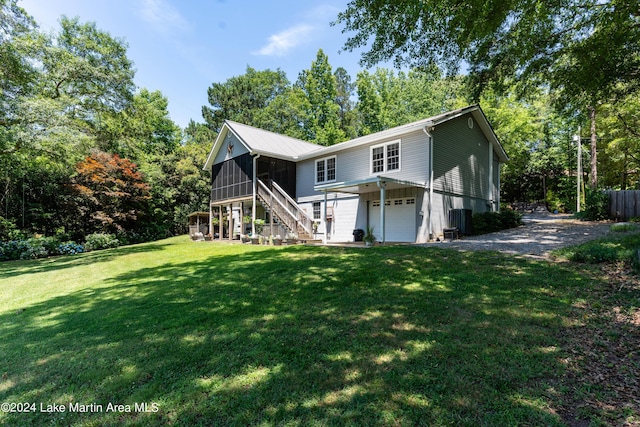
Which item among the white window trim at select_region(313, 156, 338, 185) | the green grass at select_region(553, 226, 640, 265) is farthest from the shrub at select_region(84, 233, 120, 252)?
the green grass at select_region(553, 226, 640, 265)

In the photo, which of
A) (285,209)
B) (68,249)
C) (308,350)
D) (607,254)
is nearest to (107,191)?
(68,249)

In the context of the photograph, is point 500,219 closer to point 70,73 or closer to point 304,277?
point 304,277

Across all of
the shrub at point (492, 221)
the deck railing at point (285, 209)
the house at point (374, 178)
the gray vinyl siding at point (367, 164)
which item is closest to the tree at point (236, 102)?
the house at point (374, 178)

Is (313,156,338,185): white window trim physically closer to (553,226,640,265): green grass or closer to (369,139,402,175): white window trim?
(369,139,402,175): white window trim

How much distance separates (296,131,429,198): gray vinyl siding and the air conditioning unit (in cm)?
258

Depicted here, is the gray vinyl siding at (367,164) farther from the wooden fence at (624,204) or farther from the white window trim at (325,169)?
the wooden fence at (624,204)

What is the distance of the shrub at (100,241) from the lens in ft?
56.8

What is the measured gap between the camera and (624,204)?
15078mm

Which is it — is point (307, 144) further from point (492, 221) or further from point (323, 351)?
point (323, 351)

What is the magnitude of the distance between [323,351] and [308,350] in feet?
0.56

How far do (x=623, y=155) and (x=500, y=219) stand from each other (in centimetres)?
1493

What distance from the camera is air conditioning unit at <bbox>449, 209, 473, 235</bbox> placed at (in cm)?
1402

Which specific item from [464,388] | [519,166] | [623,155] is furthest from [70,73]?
[623,155]

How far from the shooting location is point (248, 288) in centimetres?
596
